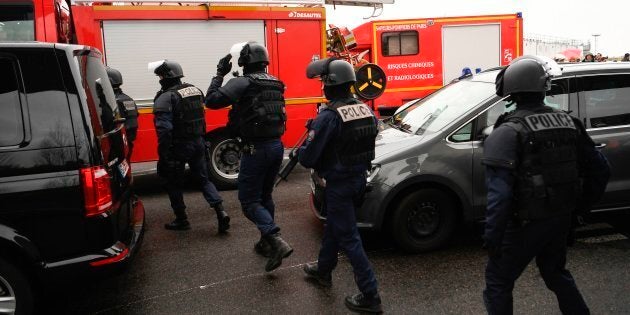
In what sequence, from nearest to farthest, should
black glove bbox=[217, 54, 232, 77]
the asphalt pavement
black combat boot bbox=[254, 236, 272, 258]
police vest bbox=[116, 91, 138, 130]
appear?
the asphalt pavement
black glove bbox=[217, 54, 232, 77]
black combat boot bbox=[254, 236, 272, 258]
police vest bbox=[116, 91, 138, 130]

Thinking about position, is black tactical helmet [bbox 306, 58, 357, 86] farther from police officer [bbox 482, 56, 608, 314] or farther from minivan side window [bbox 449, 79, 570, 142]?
minivan side window [bbox 449, 79, 570, 142]

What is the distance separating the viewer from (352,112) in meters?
3.37

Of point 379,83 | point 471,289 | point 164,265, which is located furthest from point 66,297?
point 379,83

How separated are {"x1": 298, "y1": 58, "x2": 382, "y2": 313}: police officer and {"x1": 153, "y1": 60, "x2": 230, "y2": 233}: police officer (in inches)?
79.3

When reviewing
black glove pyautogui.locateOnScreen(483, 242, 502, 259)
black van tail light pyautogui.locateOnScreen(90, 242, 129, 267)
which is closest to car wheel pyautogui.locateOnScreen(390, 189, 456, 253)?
black glove pyautogui.locateOnScreen(483, 242, 502, 259)

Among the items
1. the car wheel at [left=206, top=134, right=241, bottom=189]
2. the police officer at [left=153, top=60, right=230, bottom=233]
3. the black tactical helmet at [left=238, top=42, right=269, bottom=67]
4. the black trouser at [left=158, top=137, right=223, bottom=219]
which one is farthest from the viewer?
the car wheel at [left=206, top=134, right=241, bottom=189]

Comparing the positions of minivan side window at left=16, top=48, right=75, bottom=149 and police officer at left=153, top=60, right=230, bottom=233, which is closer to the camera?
minivan side window at left=16, top=48, right=75, bottom=149

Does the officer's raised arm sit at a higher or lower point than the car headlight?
higher

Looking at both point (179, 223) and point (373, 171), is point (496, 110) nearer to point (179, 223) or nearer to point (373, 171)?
point (373, 171)

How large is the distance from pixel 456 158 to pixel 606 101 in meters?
1.52

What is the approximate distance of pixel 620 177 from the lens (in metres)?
4.48

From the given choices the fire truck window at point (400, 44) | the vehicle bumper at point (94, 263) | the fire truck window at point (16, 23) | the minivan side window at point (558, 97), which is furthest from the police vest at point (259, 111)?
the fire truck window at point (400, 44)

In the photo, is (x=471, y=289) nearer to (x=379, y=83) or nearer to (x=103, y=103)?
(x=103, y=103)

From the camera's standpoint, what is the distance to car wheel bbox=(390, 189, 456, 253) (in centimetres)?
430
